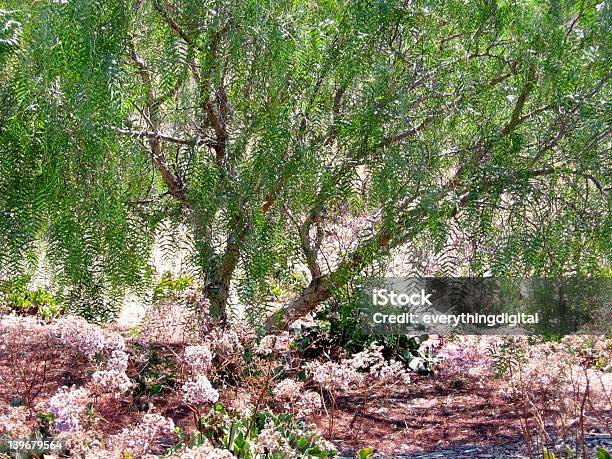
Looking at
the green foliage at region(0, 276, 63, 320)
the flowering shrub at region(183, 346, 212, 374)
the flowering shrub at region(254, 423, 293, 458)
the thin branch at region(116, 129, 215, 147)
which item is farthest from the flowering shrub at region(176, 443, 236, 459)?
the green foliage at region(0, 276, 63, 320)

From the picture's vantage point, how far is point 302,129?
303 cm

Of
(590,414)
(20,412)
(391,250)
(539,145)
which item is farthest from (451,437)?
(20,412)

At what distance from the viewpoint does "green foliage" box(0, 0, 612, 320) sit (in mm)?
2619

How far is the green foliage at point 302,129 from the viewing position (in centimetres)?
262

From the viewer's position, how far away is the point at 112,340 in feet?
9.44

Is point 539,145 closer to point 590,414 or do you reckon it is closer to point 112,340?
point 590,414

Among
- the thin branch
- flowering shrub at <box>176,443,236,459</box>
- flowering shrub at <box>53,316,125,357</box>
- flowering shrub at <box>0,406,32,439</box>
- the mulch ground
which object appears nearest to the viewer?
flowering shrub at <box>176,443,236,459</box>

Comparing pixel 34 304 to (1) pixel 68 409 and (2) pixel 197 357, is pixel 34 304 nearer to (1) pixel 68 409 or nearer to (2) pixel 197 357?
(2) pixel 197 357

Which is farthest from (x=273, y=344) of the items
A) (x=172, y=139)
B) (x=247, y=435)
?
(x=172, y=139)

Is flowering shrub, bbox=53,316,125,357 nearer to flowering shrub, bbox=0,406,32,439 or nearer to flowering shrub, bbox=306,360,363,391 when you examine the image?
flowering shrub, bbox=0,406,32,439

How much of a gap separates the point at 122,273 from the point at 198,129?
2.22 feet

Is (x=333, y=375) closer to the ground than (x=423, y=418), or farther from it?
farther from it

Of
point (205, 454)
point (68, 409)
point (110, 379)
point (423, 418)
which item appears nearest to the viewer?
point (205, 454)

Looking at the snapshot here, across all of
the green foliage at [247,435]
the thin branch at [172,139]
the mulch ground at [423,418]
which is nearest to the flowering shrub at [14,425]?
the green foliage at [247,435]
